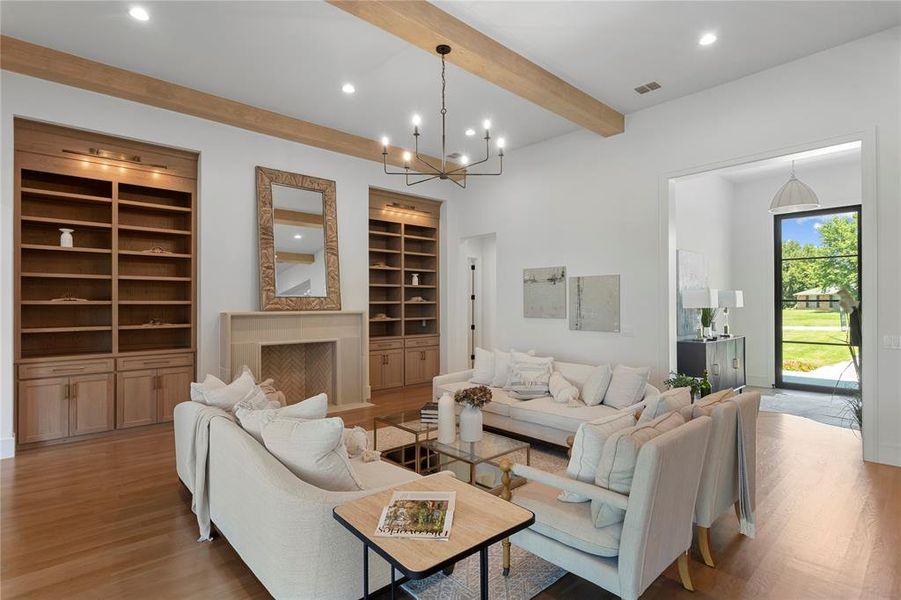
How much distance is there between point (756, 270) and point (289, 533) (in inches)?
327

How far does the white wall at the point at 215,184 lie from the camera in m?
4.19

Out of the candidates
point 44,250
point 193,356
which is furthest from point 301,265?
point 44,250

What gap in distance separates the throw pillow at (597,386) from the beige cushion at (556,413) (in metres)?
0.07

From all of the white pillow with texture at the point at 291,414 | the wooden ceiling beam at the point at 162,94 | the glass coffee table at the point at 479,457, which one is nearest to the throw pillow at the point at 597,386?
the glass coffee table at the point at 479,457

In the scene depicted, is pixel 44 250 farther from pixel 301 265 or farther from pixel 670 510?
pixel 670 510

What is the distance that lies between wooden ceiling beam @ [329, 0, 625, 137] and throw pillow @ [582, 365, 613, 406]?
9.09ft

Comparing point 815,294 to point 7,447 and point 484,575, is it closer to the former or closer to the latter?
point 484,575

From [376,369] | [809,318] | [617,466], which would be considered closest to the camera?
[617,466]

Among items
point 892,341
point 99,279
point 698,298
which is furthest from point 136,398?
point 892,341

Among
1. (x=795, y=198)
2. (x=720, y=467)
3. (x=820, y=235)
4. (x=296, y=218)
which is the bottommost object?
(x=720, y=467)

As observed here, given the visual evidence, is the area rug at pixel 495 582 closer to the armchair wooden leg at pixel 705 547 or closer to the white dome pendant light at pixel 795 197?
the armchair wooden leg at pixel 705 547

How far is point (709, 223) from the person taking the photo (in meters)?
7.10

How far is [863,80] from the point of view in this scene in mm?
3904

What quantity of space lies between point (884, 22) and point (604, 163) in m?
2.64
